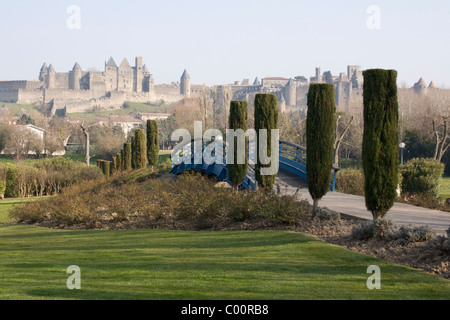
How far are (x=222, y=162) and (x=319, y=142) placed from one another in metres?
9.37

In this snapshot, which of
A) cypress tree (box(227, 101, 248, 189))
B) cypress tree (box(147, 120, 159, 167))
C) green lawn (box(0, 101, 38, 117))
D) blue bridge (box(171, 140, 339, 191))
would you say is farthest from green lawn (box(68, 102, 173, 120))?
cypress tree (box(227, 101, 248, 189))

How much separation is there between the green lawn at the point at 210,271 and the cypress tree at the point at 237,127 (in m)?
5.89

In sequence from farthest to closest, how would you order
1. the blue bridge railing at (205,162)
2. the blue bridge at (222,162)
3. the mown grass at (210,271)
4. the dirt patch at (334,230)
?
the blue bridge railing at (205,162)
the blue bridge at (222,162)
the dirt patch at (334,230)
the mown grass at (210,271)

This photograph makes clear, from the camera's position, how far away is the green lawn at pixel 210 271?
5629mm

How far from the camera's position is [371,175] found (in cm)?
913

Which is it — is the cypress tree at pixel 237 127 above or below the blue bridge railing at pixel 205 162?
above

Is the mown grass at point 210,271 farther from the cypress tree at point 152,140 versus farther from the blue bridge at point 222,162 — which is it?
the cypress tree at point 152,140

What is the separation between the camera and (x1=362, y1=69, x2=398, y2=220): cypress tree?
9.09m

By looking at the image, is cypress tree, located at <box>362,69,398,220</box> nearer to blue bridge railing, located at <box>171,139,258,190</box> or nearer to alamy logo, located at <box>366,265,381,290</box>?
alamy logo, located at <box>366,265,381,290</box>

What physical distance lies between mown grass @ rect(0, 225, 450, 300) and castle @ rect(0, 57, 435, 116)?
104 meters

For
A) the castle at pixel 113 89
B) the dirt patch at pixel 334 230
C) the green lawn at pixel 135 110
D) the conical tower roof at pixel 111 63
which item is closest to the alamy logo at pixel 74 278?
the dirt patch at pixel 334 230
